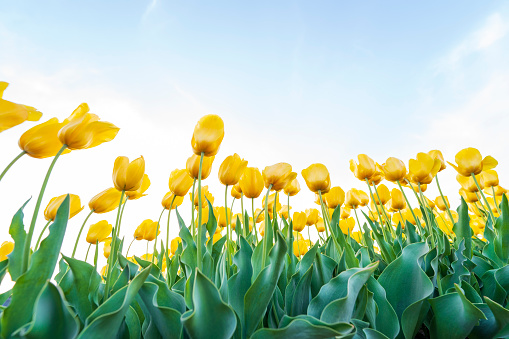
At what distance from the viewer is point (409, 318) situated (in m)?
1.09

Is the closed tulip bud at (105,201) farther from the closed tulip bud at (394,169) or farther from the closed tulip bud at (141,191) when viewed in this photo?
the closed tulip bud at (394,169)

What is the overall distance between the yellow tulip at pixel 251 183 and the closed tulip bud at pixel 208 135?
325 millimetres

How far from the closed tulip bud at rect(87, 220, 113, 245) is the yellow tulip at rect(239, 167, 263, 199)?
991 mm

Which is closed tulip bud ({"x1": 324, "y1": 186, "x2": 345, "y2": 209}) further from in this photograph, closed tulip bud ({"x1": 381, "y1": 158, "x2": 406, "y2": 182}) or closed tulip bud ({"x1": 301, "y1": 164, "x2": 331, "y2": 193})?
closed tulip bud ({"x1": 301, "y1": 164, "x2": 331, "y2": 193})

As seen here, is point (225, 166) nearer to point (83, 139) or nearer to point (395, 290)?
point (83, 139)

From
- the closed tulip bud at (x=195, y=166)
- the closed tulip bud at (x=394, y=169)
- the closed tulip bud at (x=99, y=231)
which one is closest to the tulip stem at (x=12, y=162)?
the closed tulip bud at (x=195, y=166)

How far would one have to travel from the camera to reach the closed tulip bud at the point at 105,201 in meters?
1.43

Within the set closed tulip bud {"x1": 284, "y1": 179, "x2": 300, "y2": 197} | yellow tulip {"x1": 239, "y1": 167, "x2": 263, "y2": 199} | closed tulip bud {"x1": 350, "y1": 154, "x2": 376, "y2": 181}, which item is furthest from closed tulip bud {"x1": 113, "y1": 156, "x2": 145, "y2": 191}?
closed tulip bud {"x1": 350, "y1": 154, "x2": 376, "y2": 181}

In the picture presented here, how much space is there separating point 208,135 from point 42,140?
1.88ft

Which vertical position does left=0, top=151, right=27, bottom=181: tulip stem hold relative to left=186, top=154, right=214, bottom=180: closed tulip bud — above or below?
below

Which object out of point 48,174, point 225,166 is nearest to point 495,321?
point 225,166

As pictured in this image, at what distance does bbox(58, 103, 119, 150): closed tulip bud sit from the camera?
101 cm

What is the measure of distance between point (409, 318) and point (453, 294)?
0.59 ft

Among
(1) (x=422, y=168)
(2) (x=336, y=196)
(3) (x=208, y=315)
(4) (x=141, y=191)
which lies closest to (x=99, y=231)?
(4) (x=141, y=191)
